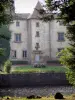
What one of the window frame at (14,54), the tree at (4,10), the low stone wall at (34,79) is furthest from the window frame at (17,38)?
the tree at (4,10)

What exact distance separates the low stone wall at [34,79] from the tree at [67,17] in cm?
2194

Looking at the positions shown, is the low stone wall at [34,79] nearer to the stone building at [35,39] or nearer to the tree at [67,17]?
the stone building at [35,39]

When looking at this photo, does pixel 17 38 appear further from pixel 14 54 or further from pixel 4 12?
pixel 4 12

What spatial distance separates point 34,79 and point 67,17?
78.0 ft

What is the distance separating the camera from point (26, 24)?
57.8m

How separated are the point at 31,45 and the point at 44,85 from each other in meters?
19.8

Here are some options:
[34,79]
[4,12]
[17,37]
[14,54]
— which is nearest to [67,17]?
[4,12]

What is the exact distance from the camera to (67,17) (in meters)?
15.4

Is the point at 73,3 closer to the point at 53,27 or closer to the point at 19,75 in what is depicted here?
the point at 19,75

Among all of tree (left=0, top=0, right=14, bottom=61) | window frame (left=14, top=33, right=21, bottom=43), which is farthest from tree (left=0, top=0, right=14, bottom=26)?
window frame (left=14, top=33, right=21, bottom=43)

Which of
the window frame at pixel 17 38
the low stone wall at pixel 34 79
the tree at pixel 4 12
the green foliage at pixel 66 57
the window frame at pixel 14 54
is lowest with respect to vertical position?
the low stone wall at pixel 34 79

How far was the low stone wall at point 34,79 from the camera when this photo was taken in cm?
3791

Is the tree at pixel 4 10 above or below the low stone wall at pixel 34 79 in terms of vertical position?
above

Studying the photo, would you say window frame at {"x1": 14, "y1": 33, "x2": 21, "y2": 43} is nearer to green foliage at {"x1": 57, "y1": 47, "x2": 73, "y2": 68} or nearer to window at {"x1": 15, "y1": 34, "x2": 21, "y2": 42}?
window at {"x1": 15, "y1": 34, "x2": 21, "y2": 42}
